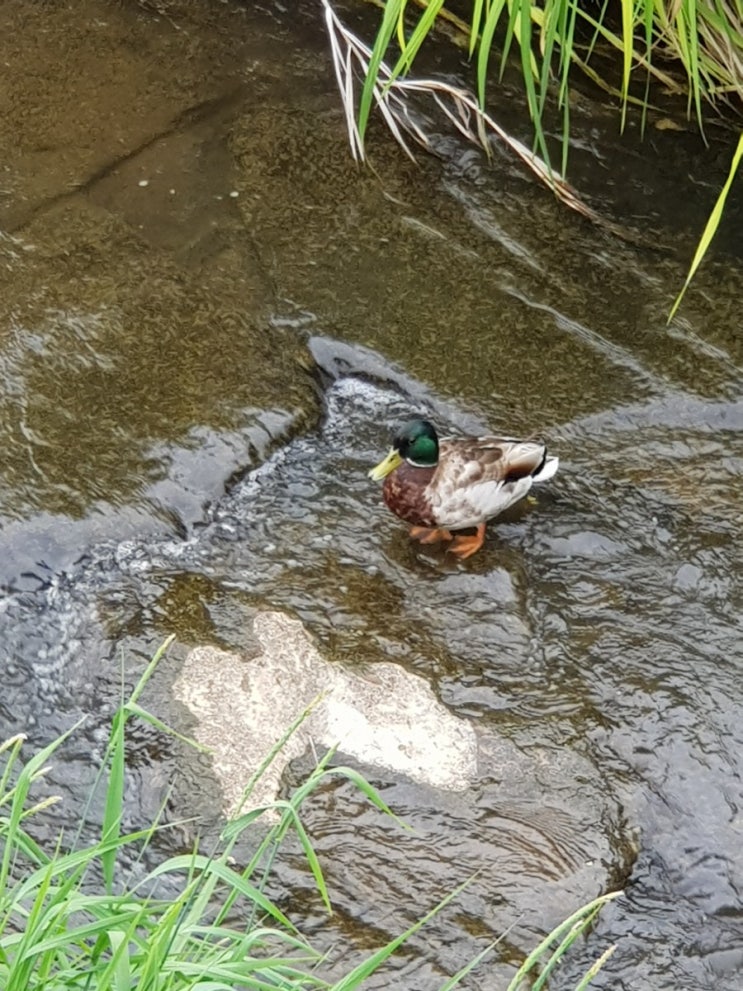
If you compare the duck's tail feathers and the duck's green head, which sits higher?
the duck's green head

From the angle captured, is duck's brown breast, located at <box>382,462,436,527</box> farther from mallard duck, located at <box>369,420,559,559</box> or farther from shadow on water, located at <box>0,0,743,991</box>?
shadow on water, located at <box>0,0,743,991</box>

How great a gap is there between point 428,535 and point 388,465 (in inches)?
10.6

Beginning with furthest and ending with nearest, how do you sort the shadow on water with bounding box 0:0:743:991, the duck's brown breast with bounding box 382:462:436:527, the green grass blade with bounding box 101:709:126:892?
the duck's brown breast with bounding box 382:462:436:527, the shadow on water with bounding box 0:0:743:991, the green grass blade with bounding box 101:709:126:892

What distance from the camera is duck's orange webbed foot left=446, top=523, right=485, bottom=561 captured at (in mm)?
3905

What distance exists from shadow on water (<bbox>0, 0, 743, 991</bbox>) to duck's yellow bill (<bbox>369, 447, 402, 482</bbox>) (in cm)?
15

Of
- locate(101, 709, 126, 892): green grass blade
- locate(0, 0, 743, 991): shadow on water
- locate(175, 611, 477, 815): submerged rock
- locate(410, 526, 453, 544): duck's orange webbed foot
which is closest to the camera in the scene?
locate(101, 709, 126, 892): green grass blade

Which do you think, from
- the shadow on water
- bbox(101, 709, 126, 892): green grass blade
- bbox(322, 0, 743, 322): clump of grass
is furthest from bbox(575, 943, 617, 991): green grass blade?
bbox(322, 0, 743, 322): clump of grass

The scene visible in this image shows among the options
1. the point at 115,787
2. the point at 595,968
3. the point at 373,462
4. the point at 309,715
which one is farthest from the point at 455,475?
the point at 595,968

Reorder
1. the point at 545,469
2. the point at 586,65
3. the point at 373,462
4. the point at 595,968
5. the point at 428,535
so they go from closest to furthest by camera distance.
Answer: the point at 595,968 → the point at 545,469 → the point at 428,535 → the point at 373,462 → the point at 586,65

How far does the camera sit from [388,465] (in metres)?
3.88

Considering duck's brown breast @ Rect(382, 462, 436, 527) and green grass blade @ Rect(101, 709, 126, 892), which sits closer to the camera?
green grass blade @ Rect(101, 709, 126, 892)

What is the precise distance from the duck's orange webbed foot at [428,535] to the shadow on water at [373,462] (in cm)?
5

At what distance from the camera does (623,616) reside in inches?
143

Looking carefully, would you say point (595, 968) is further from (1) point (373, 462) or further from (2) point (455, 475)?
(1) point (373, 462)
